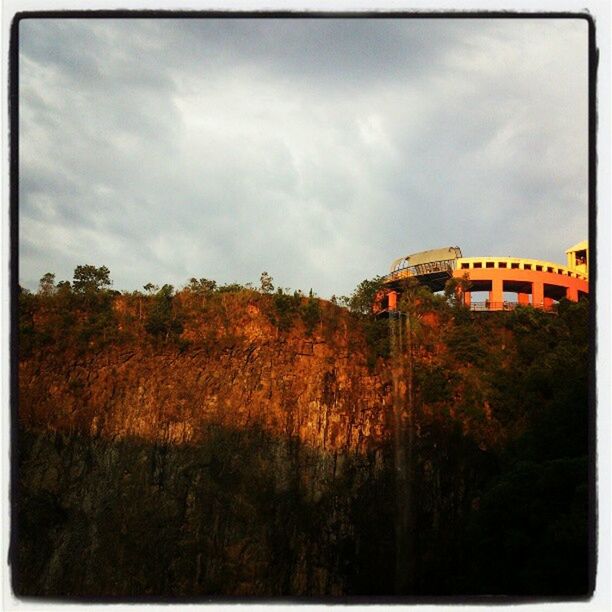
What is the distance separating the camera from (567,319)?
16.0 meters

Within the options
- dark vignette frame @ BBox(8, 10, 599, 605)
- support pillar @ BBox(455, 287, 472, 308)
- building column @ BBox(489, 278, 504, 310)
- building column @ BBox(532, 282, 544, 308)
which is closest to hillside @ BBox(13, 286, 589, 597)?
support pillar @ BBox(455, 287, 472, 308)

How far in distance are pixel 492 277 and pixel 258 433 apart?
26.4ft

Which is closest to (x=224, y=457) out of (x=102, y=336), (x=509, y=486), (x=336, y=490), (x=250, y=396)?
(x=250, y=396)

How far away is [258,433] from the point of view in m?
14.8

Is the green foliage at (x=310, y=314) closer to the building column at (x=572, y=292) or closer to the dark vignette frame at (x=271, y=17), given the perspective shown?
the building column at (x=572, y=292)

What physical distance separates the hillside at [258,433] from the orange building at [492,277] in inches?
75.7

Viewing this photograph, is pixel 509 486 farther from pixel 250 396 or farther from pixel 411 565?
pixel 250 396

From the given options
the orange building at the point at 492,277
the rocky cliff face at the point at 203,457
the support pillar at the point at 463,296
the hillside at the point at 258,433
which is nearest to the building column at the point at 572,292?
the orange building at the point at 492,277

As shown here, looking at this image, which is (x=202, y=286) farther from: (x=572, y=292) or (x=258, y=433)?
(x=572, y=292)

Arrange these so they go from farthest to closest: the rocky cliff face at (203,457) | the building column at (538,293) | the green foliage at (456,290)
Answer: the building column at (538,293)
the green foliage at (456,290)
the rocky cliff face at (203,457)

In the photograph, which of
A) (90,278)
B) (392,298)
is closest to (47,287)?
(90,278)

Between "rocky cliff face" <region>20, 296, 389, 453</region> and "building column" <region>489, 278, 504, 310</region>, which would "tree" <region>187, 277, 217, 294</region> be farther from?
"building column" <region>489, 278, 504, 310</region>

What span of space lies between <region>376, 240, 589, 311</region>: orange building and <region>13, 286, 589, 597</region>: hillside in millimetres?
1923

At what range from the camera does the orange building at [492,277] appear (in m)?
18.4
